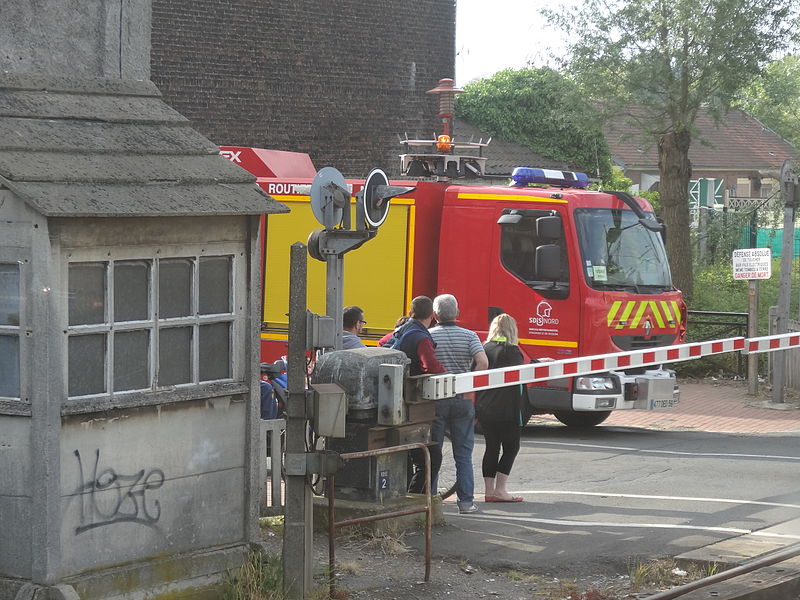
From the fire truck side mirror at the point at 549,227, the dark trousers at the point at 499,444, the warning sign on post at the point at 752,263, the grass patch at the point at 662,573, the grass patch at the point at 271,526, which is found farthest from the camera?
the warning sign on post at the point at 752,263

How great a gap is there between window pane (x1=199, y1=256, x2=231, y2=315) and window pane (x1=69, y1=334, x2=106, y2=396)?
74 cm

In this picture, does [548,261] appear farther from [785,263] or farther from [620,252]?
[785,263]

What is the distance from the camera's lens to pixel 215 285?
754 centimetres

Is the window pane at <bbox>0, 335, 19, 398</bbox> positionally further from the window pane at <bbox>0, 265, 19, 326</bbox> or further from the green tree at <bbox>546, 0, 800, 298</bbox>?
the green tree at <bbox>546, 0, 800, 298</bbox>

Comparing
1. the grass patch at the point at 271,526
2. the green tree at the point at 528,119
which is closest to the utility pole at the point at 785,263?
the grass patch at the point at 271,526

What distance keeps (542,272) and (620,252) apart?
1100 millimetres

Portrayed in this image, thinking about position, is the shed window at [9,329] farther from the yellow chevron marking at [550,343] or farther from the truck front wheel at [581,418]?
the truck front wheel at [581,418]

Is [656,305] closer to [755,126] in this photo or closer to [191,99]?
[191,99]

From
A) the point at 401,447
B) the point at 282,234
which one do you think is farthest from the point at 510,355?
the point at 282,234

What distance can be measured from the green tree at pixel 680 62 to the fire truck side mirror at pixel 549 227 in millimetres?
8680

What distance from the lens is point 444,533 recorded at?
976 centimetres

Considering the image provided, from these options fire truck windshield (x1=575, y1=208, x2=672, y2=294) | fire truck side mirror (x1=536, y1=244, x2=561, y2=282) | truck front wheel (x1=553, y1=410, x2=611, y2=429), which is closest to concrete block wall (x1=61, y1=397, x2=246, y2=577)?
fire truck side mirror (x1=536, y1=244, x2=561, y2=282)

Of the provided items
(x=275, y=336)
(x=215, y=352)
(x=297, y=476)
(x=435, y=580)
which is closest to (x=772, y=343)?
(x=275, y=336)

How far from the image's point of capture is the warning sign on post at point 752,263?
17.4 meters
